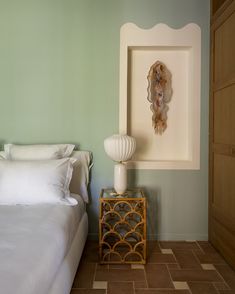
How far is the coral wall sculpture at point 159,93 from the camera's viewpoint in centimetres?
274

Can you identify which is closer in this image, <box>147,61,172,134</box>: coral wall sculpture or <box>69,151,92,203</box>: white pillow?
<box>69,151,92,203</box>: white pillow

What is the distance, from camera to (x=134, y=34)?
2.59 metres

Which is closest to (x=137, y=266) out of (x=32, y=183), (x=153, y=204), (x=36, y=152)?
(x=153, y=204)

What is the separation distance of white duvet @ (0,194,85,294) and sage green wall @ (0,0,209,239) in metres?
0.92

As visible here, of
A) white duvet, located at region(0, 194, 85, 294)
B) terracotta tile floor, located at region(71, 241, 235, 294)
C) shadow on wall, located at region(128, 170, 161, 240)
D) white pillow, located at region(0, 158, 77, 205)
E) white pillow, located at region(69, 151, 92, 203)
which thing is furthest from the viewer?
shadow on wall, located at region(128, 170, 161, 240)

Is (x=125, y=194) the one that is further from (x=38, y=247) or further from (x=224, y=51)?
(x=224, y=51)

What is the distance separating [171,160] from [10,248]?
190 cm

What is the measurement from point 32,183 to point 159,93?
158 cm

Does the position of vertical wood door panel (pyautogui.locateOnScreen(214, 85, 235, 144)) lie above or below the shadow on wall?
above

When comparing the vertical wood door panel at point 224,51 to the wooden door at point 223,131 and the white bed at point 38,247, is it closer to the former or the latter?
the wooden door at point 223,131

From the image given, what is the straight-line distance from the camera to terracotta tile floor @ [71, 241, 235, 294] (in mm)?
1815

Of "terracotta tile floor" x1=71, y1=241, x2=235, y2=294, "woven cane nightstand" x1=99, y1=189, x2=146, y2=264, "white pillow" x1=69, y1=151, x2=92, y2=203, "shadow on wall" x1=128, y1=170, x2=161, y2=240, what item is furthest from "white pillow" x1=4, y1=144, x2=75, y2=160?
"terracotta tile floor" x1=71, y1=241, x2=235, y2=294

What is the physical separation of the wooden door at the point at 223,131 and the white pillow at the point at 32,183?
1.30m

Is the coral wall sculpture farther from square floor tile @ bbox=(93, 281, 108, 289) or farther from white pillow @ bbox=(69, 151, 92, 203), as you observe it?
square floor tile @ bbox=(93, 281, 108, 289)
